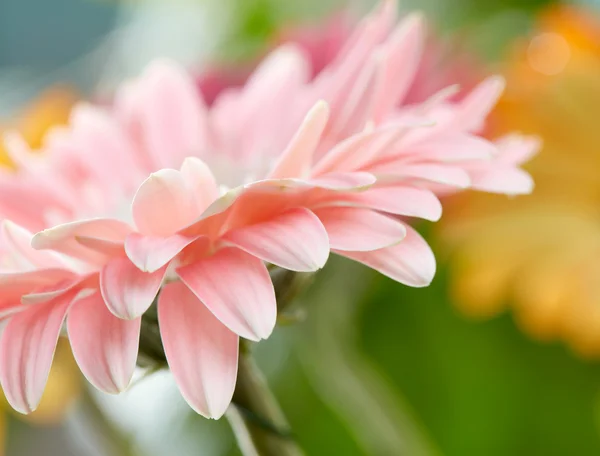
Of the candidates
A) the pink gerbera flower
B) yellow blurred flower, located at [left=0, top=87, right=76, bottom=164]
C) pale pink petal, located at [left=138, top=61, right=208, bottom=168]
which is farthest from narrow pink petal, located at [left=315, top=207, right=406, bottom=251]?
yellow blurred flower, located at [left=0, top=87, right=76, bottom=164]

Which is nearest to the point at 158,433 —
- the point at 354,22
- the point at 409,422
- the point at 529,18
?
the point at 409,422

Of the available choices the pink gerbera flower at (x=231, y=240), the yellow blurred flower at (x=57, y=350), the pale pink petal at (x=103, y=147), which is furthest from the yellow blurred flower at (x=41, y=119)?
the pink gerbera flower at (x=231, y=240)

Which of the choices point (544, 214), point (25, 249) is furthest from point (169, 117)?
point (544, 214)

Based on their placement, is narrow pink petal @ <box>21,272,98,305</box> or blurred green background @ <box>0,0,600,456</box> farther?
blurred green background @ <box>0,0,600,456</box>

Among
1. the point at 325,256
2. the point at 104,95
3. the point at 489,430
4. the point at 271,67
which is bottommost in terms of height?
the point at 489,430

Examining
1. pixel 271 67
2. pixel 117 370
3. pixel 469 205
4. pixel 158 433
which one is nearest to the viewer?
pixel 117 370

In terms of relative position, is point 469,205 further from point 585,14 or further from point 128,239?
point 128,239

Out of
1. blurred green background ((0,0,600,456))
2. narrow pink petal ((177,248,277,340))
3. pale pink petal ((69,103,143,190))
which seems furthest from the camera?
blurred green background ((0,0,600,456))

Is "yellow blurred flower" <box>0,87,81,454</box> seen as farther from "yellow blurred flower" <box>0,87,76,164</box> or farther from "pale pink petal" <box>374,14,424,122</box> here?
"pale pink petal" <box>374,14,424,122</box>

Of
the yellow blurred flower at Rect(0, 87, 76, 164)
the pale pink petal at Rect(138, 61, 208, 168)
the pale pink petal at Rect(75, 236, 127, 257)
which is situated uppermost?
the yellow blurred flower at Rect(0, 87, 76, 164)
